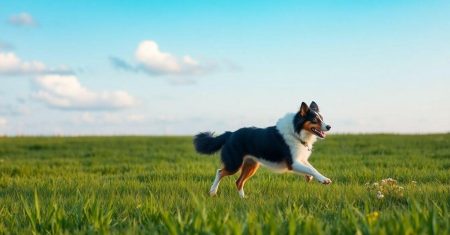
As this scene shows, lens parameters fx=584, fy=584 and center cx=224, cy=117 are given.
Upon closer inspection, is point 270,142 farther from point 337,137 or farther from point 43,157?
point 337,137

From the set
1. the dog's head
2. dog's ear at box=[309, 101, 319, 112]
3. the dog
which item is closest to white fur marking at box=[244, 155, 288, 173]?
the dog

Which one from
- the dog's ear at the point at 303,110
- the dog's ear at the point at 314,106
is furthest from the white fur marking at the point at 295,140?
the dog's ear at the point at 314,106

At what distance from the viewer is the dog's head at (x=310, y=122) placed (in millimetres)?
9951

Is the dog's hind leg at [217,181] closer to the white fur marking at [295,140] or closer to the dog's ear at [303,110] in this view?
the white fur marking at [295,140]

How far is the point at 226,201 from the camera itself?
8.49 m

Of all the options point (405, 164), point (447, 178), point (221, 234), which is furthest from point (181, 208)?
point (405, 164)

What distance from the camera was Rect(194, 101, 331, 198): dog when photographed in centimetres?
995

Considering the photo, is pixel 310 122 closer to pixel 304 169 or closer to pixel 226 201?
pixel 304 169

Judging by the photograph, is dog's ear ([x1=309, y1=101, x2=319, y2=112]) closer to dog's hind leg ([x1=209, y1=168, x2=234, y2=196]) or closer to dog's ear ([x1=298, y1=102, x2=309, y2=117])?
dog's ear ([x1=298, y1=102, x2=309, y2=117])

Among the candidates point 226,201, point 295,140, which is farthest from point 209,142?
point 226,201

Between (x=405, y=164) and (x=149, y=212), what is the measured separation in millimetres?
10094

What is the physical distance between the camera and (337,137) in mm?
29734

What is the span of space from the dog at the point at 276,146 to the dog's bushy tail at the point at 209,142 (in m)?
0.62

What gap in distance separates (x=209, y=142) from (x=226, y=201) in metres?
2.68
